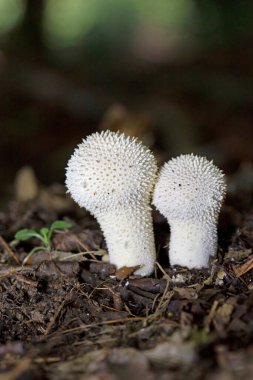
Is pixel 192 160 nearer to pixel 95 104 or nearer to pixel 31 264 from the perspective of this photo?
pixel 31 264

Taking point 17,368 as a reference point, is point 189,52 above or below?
above

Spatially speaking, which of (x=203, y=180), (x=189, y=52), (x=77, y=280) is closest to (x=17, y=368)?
(x=77, y=280)

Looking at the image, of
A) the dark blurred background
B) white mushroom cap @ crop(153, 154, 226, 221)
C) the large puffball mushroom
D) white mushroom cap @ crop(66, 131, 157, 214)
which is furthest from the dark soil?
the dark blurred background

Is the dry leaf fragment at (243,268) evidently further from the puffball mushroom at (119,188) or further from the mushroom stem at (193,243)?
the puffball mushroom at (119,188)

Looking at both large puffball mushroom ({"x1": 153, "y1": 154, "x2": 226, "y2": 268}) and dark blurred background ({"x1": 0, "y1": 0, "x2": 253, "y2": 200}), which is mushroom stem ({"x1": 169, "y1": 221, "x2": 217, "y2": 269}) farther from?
dark blurred background ({"x1": 0, "y1": 0, "x2": 253, "y2": 200})

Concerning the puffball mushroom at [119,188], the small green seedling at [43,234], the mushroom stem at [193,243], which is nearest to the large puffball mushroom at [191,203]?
the mushroom stem at [193,243]

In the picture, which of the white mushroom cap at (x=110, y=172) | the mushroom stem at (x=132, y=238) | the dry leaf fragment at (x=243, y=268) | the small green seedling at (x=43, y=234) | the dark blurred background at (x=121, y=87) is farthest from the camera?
the dark blurred background at (x=121, y=87)
